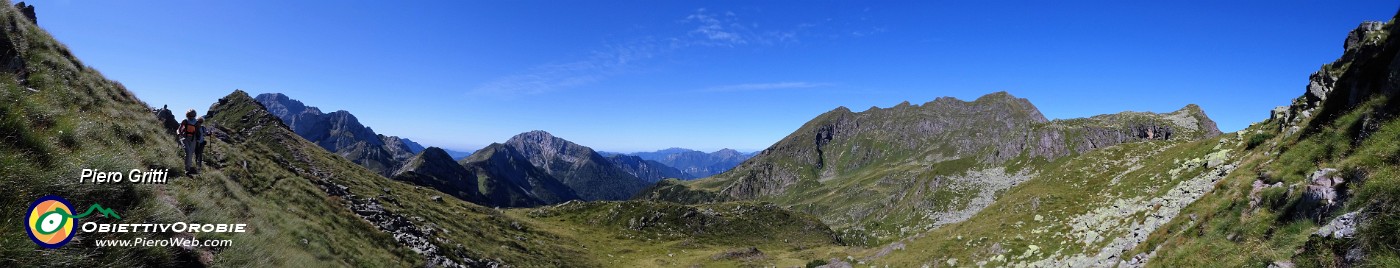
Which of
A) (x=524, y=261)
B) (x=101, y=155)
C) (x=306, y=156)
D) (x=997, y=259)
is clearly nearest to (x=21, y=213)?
(x=101, y=155)

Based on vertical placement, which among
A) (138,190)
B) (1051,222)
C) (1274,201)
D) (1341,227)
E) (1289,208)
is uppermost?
(138,190)

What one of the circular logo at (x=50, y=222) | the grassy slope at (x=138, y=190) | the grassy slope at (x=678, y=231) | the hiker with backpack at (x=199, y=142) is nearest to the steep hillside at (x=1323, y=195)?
the circular logo at (x=50, y=222)

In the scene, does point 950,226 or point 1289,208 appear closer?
point 1289,208

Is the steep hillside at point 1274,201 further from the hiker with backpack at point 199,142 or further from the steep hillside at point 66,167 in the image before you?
the hiker with backpack at point 199,142

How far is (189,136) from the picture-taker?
21.3 meters

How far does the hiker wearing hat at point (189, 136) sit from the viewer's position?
20781 mm

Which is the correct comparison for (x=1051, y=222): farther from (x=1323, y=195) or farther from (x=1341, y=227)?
(x=1341, y=227)

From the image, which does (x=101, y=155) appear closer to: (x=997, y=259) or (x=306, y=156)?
(x=997, y=259)

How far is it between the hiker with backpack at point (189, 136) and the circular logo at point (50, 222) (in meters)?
14.4

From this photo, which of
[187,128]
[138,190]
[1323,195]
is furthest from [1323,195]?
[187,128]

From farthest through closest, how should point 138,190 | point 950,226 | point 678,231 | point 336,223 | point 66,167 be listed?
point 678,231 → point 950,226 → point 336,223 → point 138,190 → point 66,167

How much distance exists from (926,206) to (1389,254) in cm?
17938

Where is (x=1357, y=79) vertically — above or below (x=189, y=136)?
above

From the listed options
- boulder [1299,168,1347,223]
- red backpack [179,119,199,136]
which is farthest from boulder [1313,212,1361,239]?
red backpack [179,119,199,136]
